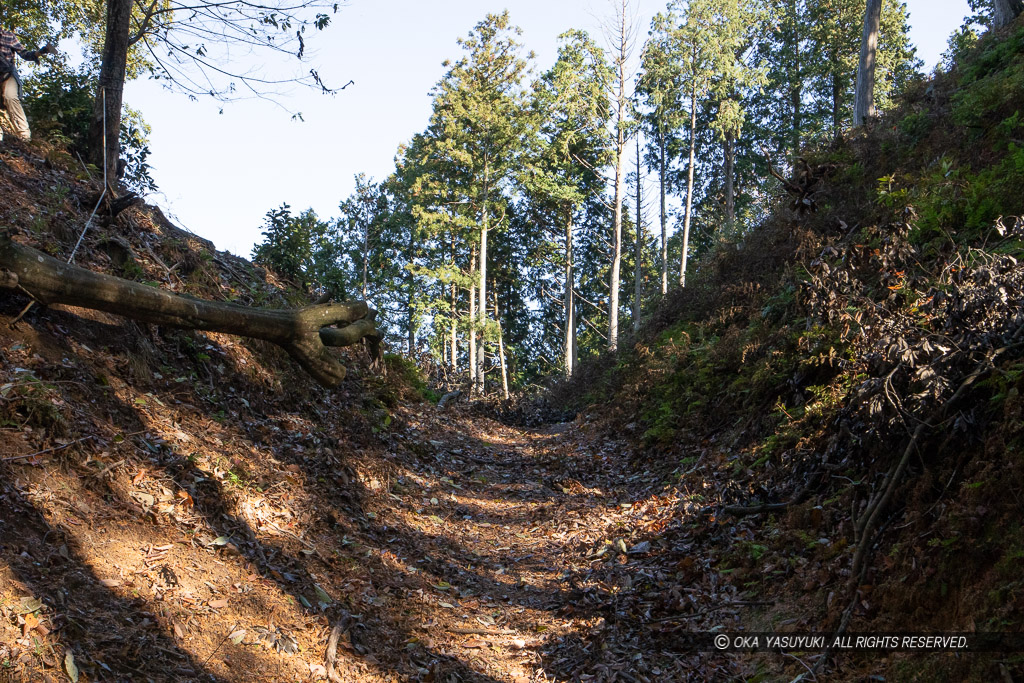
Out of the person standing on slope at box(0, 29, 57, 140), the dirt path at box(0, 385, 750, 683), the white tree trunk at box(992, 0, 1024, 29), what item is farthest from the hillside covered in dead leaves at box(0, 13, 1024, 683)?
the white tree trunk at box(992, 0, 1024, 29)

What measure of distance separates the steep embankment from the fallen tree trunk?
4.22 metres

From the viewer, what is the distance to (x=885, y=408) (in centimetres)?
496

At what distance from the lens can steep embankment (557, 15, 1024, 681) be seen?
3.80 metres

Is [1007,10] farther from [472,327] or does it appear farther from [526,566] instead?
[472,327]

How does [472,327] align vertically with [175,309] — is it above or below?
above

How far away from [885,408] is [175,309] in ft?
19.7

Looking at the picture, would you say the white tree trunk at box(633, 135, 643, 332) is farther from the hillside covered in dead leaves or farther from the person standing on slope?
the person standing on slope

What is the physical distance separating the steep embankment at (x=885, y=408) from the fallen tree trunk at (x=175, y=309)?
4.22m

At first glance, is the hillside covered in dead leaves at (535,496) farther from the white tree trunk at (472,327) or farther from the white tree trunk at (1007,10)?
the white tree trunk at (472,327)

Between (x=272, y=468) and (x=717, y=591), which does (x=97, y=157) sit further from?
(x=717, y=591)

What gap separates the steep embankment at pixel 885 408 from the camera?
150 inches

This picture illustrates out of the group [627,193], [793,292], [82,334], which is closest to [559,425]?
[793,292]

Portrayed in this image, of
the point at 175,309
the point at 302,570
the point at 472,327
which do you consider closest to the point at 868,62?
the point at 472,327

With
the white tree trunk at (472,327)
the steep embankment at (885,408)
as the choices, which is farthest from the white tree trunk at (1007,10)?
the white tree trunk at (472,327)
